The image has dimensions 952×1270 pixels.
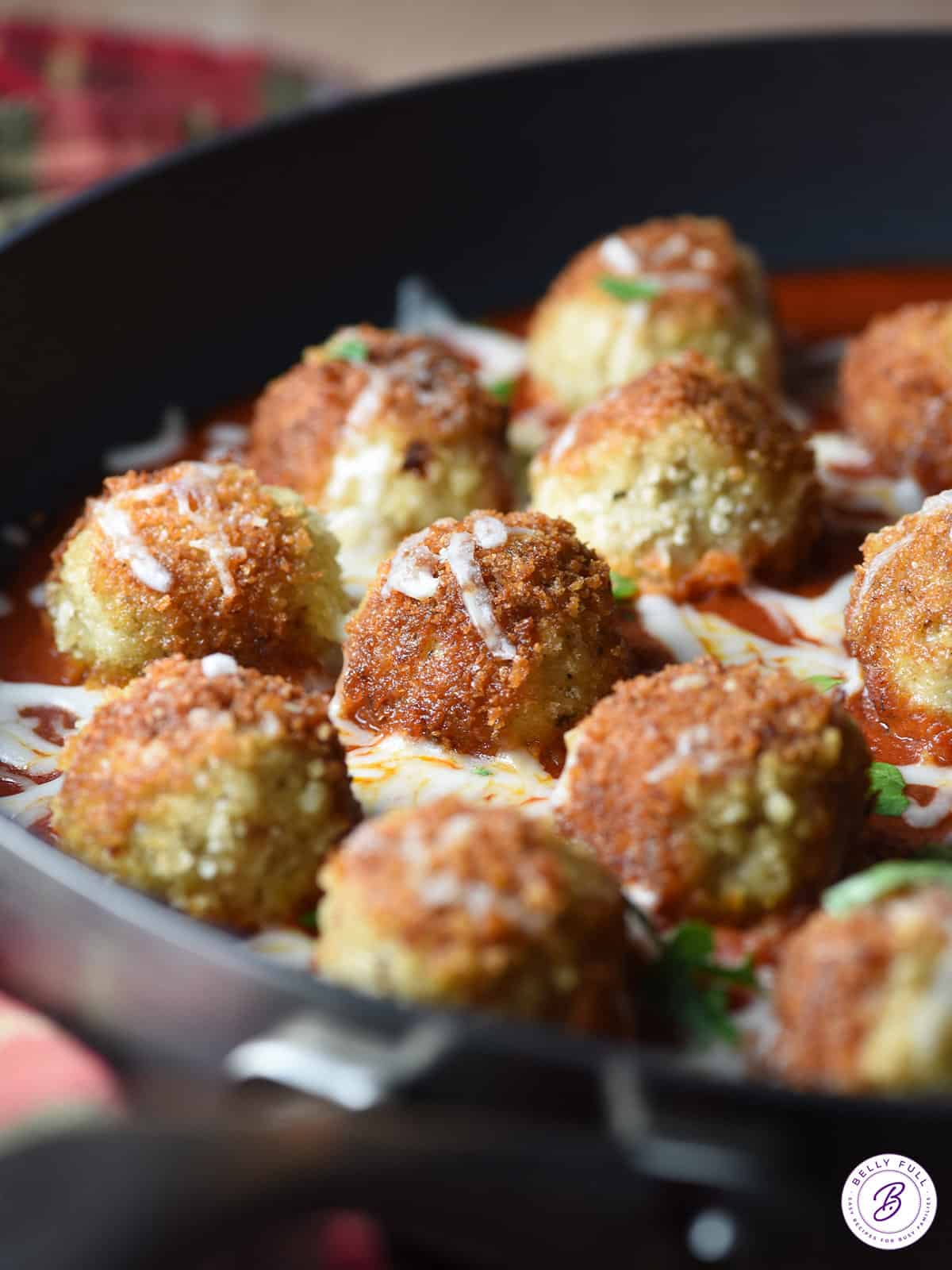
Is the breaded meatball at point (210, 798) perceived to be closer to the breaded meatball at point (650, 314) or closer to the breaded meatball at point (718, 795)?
the breaded meatball at point (718, 795)

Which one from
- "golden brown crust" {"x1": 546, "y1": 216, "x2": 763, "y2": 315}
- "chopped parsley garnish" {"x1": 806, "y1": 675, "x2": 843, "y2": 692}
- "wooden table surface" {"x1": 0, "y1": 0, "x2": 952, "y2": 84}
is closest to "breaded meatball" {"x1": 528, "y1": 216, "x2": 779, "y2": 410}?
"golden brown crust" {"x1": 546, "y1": 216, "x2": 763, "y2": 315}

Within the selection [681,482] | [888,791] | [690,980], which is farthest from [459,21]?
[690,980]

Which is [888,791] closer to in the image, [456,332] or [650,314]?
[650,314]

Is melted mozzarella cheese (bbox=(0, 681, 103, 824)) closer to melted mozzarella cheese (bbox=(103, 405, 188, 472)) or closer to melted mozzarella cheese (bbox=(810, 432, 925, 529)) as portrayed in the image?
melted mozzarella cheese (bbox=(103, 405, 188, 472))

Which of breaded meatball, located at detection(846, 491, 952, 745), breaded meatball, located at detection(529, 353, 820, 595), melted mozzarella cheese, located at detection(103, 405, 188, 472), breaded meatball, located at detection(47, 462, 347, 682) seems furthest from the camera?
melted mozzarella cheese, located at detection(103, 405, 188, 472)

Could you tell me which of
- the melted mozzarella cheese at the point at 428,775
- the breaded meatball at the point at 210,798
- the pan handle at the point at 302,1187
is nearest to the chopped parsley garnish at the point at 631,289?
the melted mozzarella cheese at the point at 428,775

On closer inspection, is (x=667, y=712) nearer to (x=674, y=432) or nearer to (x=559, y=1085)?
(x=559, y=1085)

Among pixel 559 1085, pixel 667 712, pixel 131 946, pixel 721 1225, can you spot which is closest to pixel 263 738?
pixel 131 946
